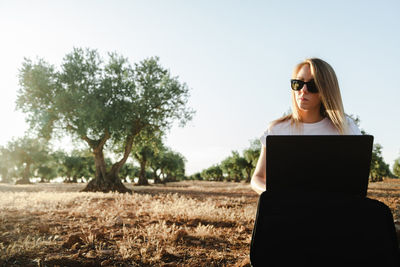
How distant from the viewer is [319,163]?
6.39 ft

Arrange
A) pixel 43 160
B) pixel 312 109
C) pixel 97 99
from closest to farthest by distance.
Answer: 1. pixel 312 109
2. pixel 97 99
3. pixel 43 160

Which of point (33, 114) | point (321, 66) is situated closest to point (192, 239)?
point (321, 66)

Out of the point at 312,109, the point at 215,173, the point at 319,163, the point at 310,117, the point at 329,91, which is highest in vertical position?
the point at 329,91

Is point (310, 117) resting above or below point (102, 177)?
above

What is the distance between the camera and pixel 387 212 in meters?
1.70

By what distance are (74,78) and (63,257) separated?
21.4 meters

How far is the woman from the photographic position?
3.00m

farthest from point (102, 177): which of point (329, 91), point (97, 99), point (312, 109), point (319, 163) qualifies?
point (319, 163)

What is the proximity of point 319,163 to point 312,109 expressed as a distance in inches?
60.8

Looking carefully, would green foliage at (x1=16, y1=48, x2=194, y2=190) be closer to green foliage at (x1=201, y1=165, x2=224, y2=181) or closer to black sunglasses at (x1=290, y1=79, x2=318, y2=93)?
black sunglasses at (x1=290, y1=79, x2=318, y2=93)

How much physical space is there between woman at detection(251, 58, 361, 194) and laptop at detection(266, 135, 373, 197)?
0.74 meters

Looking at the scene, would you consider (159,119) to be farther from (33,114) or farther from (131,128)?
(33,114)

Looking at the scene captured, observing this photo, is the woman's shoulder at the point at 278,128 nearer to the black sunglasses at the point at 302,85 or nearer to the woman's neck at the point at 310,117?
the woman's neck at the point at 310,117

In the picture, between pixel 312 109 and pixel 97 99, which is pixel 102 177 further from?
pixel 312 109
